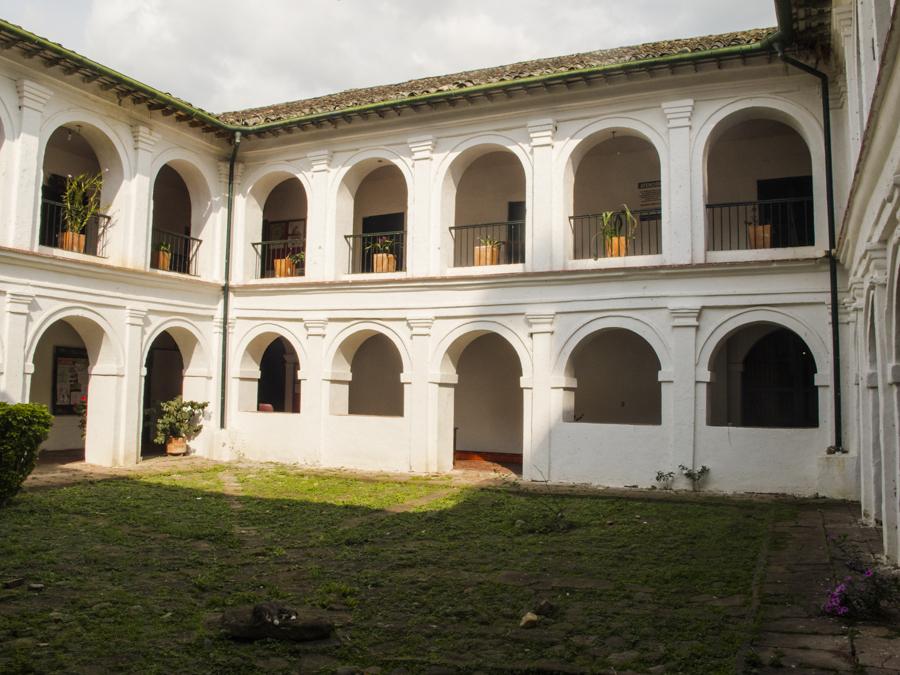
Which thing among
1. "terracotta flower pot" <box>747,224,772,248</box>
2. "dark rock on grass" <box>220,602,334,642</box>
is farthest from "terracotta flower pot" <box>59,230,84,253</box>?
"terracotta flower pot" <box>747,224,772,248</box>

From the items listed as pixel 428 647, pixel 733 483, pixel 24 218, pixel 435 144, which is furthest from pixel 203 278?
pixel 428 647

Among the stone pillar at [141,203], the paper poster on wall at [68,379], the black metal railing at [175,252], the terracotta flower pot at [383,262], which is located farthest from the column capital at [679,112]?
the paper poster on wall at [68,379]

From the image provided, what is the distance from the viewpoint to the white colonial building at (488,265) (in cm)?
1113

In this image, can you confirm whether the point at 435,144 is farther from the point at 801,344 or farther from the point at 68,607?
the point at 68,607

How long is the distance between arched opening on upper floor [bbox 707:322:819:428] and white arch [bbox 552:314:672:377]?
1.94m

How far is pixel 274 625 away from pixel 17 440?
5926mm

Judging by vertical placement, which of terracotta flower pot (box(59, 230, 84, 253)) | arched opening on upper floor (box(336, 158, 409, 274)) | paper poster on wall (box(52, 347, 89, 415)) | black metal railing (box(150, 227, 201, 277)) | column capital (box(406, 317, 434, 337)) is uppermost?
arched opening on upper floor (box(336, 158, 409, 274))

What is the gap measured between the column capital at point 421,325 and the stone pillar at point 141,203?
15.4ft

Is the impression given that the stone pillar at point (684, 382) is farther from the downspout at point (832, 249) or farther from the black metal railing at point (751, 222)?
the black metal railing at point (751, 222)

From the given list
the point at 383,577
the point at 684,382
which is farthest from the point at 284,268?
the point at 383,577

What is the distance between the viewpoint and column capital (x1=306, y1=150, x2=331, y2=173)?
1461 centimetres

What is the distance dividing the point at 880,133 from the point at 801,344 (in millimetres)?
8601

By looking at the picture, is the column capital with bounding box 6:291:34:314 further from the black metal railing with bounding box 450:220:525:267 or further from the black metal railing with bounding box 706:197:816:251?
the black metal railing with bounding box 706:197:816:251

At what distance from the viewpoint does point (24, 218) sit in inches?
462
